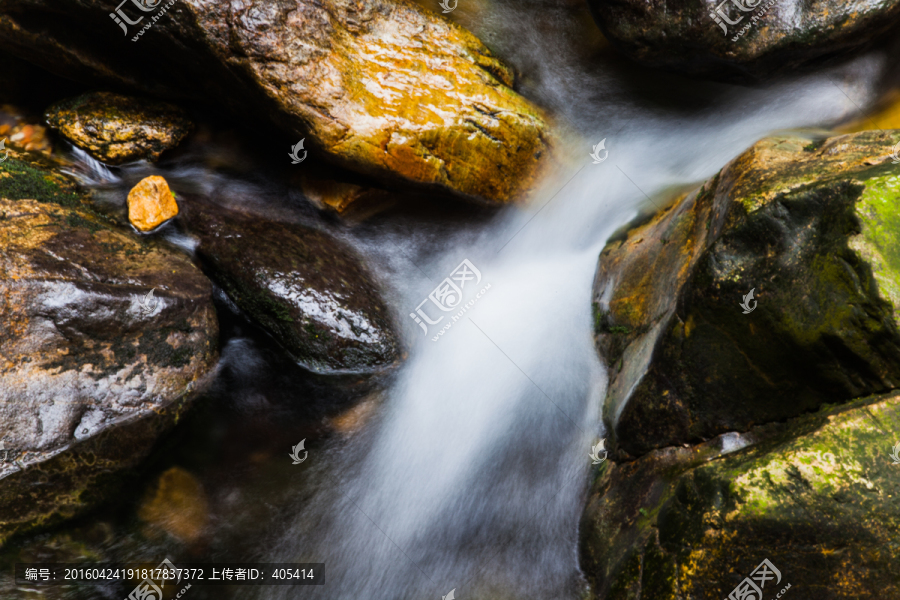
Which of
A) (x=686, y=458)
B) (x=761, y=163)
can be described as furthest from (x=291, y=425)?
(x=761, y=163)

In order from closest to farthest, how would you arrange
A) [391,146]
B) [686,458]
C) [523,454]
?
[686,458] < [523,454] < [391,146]

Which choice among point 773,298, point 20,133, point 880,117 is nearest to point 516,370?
point 773,298

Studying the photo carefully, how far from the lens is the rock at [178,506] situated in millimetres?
3607

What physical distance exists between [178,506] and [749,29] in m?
6.14

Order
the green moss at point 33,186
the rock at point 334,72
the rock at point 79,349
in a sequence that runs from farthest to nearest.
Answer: the rock at point 334,72
the green moss at point 33,186
the rock at point 79,349

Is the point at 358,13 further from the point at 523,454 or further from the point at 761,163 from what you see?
the point at 523,454

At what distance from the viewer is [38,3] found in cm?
405

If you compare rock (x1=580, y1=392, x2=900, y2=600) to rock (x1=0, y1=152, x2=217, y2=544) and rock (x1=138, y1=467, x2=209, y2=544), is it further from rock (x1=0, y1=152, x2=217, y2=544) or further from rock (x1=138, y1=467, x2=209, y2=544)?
rock (x1=0, y1=152, x2=217, y2=544)

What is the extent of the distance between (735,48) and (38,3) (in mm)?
5995

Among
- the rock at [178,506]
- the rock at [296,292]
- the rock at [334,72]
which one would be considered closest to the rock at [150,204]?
the rock at [296,292]

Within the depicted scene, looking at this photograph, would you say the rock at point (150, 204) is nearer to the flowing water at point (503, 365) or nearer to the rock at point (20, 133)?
the flowing water at point (503, 365)

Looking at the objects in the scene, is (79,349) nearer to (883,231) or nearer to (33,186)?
(33,186)

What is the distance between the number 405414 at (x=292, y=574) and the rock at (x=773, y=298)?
8.22 feet

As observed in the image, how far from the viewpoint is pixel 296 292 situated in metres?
4.16
